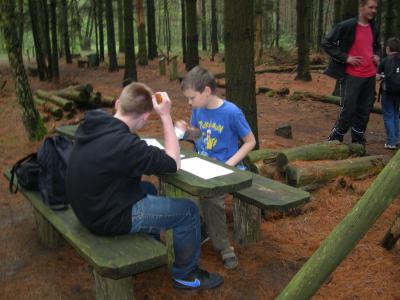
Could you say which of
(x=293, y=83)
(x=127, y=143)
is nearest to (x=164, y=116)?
(x=127, y=143)

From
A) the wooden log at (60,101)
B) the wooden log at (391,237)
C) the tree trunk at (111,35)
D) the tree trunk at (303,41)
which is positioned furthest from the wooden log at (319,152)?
the tree trunk at (111,35)

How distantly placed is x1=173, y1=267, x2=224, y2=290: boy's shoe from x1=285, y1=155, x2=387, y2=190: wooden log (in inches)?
79.6

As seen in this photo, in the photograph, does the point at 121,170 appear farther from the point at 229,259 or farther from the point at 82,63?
the point at 82,63

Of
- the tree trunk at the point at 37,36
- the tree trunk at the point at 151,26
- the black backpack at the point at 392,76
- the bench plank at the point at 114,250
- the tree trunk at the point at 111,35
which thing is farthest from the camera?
the tree trunk at the point at 151,26

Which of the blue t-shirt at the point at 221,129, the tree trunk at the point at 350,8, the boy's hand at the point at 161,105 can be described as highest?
the tree trunk at the point at 350,8

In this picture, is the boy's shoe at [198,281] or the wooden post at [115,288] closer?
the wooden post at [115,288]

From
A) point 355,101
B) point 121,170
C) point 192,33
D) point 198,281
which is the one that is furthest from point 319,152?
point 192,33

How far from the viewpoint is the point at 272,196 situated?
389 cm

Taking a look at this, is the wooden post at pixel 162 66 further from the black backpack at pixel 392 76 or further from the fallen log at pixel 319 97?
the black backpack at pixel 392 76

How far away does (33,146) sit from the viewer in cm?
842

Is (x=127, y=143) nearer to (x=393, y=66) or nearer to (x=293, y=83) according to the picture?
(x=393, y=66)

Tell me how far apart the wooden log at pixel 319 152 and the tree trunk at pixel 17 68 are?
17.2ft

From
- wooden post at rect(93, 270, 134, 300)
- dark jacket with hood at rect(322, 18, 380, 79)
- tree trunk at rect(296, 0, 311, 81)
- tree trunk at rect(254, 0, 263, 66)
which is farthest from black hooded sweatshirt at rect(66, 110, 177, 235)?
tree trunk at rect(254, 0, 263, 66)

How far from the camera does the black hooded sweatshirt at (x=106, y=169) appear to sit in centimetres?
304
